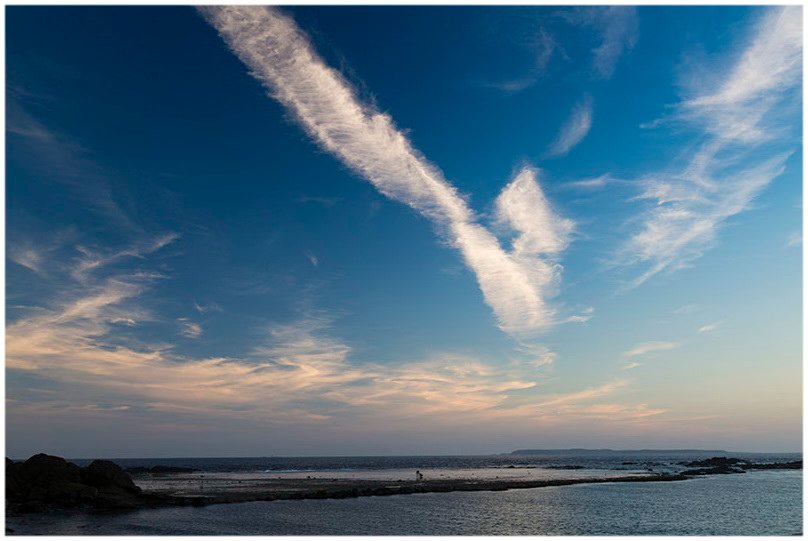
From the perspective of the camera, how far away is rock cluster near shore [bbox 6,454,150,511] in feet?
168

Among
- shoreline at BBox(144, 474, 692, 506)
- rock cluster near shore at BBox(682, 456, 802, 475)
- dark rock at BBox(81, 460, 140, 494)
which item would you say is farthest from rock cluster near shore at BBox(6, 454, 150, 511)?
rock cluster near shore at BBox(682, 456, 802, 475)

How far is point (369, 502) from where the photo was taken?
198 feet

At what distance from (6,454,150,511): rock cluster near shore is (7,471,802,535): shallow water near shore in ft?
14.8

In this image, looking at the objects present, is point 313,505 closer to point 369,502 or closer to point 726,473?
point 369,502

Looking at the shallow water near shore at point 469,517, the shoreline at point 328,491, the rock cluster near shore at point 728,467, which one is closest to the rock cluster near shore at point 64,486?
the shoreline at point 328,491

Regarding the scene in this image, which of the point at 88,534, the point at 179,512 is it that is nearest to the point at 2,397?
the point at 88,534

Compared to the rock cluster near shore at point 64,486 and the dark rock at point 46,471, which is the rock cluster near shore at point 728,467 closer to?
the rock cluster near shore at point 64,486

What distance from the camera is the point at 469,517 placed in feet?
163

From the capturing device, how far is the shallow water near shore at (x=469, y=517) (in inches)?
1660

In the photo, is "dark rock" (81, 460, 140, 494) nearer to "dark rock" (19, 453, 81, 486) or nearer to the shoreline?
"dark rock" (19, 453, 81, 486)

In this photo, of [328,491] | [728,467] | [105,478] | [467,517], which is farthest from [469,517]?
[728,467]

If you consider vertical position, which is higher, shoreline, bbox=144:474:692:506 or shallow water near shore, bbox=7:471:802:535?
shoreline, bbox=144:474:692:506

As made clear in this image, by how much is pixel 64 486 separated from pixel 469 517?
3709cm

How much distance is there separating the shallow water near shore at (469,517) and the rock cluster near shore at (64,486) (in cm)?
452
